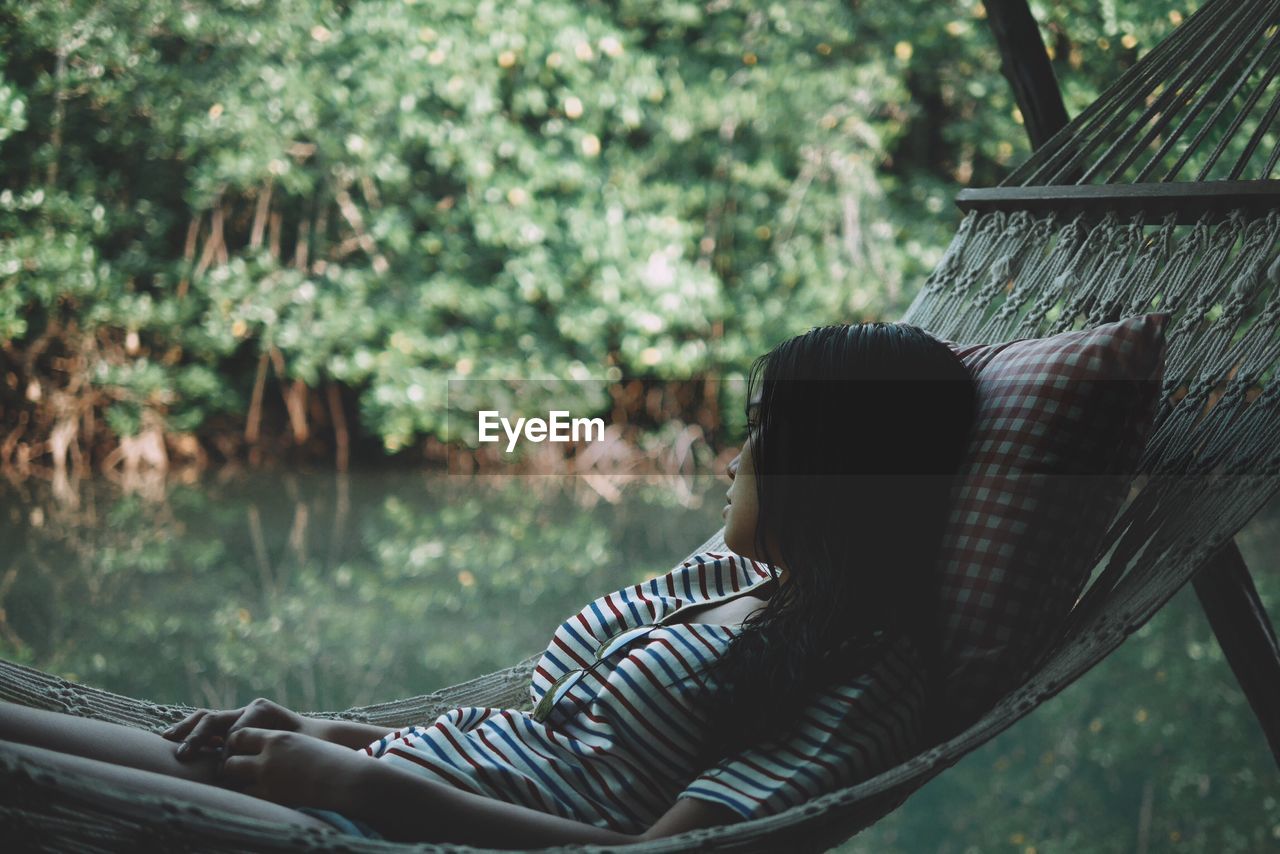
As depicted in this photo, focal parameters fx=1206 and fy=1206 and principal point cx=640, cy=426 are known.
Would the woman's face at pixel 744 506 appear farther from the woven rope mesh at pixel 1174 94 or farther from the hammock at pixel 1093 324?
the woven rope mesh at pixel 1174 94

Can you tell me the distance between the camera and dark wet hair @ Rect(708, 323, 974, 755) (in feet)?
3.18

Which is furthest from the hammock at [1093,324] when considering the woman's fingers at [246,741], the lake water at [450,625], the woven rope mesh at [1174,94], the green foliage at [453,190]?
the green foliage at [453,190]

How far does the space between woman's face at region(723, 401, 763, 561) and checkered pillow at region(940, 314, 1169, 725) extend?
0.18m

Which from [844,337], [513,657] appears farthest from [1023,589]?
[513,657]

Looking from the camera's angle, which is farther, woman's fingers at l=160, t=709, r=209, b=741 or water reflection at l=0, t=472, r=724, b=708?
water reflection at l=0, t=472, r=724, b=708

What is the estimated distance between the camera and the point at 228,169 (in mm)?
5152

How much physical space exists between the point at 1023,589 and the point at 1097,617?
0.31ft

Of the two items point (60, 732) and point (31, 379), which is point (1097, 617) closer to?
point (60, 732)

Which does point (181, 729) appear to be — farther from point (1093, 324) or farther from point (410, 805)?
point (1093, 324)

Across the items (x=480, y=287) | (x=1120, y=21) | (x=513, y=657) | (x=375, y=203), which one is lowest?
(x=513, y=657)

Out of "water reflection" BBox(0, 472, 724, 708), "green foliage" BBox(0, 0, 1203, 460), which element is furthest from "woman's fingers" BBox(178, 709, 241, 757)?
"green foliage" BBox(0, 0, 1203, 460)

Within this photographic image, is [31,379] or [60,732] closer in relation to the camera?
[60,732]

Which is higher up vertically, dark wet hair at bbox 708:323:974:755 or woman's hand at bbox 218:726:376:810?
dark wet hair at bbox 708:323:974:755

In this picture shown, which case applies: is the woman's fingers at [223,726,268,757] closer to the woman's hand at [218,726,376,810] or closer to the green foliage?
the woman's hand at [218,726,376,810]
